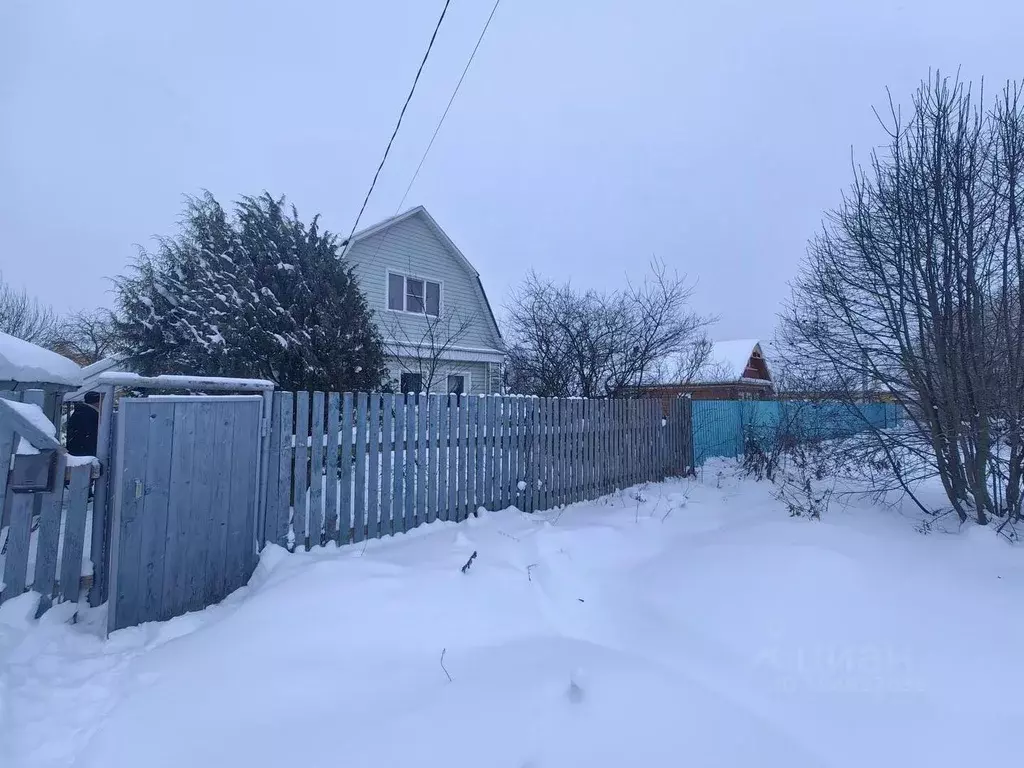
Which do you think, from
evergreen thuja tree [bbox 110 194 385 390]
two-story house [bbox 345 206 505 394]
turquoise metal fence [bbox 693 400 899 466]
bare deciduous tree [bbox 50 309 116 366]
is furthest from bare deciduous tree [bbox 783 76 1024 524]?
bare deciduous tree [bbox 50 309 116 366]

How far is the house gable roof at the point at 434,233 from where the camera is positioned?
1359 cm

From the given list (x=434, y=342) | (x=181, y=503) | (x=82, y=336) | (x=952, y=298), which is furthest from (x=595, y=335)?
(x=82, y=336)

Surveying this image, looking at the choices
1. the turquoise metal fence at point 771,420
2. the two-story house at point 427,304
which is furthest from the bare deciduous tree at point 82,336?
the turquoise metal fence at point 771,420

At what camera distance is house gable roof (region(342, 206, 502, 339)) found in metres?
13.6

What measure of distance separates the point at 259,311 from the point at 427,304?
7.65 m

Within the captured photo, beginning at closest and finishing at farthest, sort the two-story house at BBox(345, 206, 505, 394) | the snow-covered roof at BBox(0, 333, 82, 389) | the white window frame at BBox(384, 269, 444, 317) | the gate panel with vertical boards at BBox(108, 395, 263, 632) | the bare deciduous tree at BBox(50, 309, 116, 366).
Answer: the gate panel with vertical boards at BBox(108, 395, 263, 632) → the snow-covered roof at BBox(0, 333, 82, 389) → the two-story house at BBox(345, 206, 505, 394) → the white window frame at BBox(384, 269, 444, 317) → the bare deciduous tree at BBox(50, 309, 116, 366)

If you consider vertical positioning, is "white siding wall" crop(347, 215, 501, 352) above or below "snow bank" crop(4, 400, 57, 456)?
above

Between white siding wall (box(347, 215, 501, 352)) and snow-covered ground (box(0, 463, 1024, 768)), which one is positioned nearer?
snow-covered ground (box(0, 463, 1024, 768))

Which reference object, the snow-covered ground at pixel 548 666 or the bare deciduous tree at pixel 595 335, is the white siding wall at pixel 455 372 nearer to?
the bare deciduous tree at pixel 595 335

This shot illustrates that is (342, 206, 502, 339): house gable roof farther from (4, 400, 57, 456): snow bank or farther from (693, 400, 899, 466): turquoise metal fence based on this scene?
(4, 400, 57, 456): snow bank

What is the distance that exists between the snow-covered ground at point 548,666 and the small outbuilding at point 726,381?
27.7 ft

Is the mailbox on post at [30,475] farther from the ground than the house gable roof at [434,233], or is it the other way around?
the house gable roof at [434,233]

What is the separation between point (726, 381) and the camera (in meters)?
23.8

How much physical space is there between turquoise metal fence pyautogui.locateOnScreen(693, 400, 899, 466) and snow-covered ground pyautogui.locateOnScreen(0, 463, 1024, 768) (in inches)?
92.1
